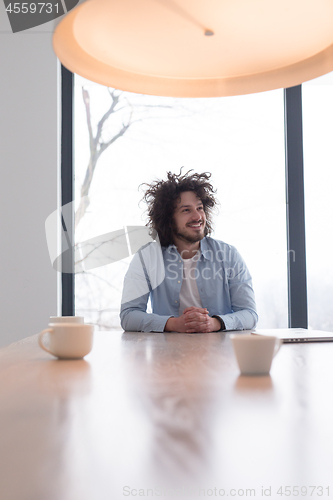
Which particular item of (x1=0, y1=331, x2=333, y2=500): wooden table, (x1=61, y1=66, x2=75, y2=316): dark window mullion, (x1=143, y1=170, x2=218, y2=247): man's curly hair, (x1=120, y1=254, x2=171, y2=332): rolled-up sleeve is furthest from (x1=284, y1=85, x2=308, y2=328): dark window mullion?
(x1=0, y1=331, x2=333, y2=500): wooden table

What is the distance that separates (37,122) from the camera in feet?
9.83

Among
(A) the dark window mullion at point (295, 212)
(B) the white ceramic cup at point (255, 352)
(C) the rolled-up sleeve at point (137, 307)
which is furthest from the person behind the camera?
(A) the dark window mullion at point (295, 212)

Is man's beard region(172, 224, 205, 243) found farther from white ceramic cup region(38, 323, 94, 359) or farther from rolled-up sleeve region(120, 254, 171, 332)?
white ceramic cup region(38, 323, 94, 359)

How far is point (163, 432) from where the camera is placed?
47 centimetres

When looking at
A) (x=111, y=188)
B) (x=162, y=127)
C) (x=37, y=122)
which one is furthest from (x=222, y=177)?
(x=37, y=122)

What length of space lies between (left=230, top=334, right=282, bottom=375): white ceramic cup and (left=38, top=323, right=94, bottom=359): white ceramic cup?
1.10 feet

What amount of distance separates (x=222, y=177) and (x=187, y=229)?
888 millimetres

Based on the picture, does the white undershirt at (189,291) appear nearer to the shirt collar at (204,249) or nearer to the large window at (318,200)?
the shirt collar at (204,249)

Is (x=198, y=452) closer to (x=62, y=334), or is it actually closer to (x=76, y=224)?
(x=62, y=334)

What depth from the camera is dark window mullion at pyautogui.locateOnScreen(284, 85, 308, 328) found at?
3.20m

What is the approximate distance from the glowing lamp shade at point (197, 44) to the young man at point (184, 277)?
3.09 feet

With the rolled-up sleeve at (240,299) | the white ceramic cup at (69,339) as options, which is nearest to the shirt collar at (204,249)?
the rolled-up sleeve at (240,299)

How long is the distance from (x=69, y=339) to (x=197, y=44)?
77 cm

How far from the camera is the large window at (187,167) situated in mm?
3154
